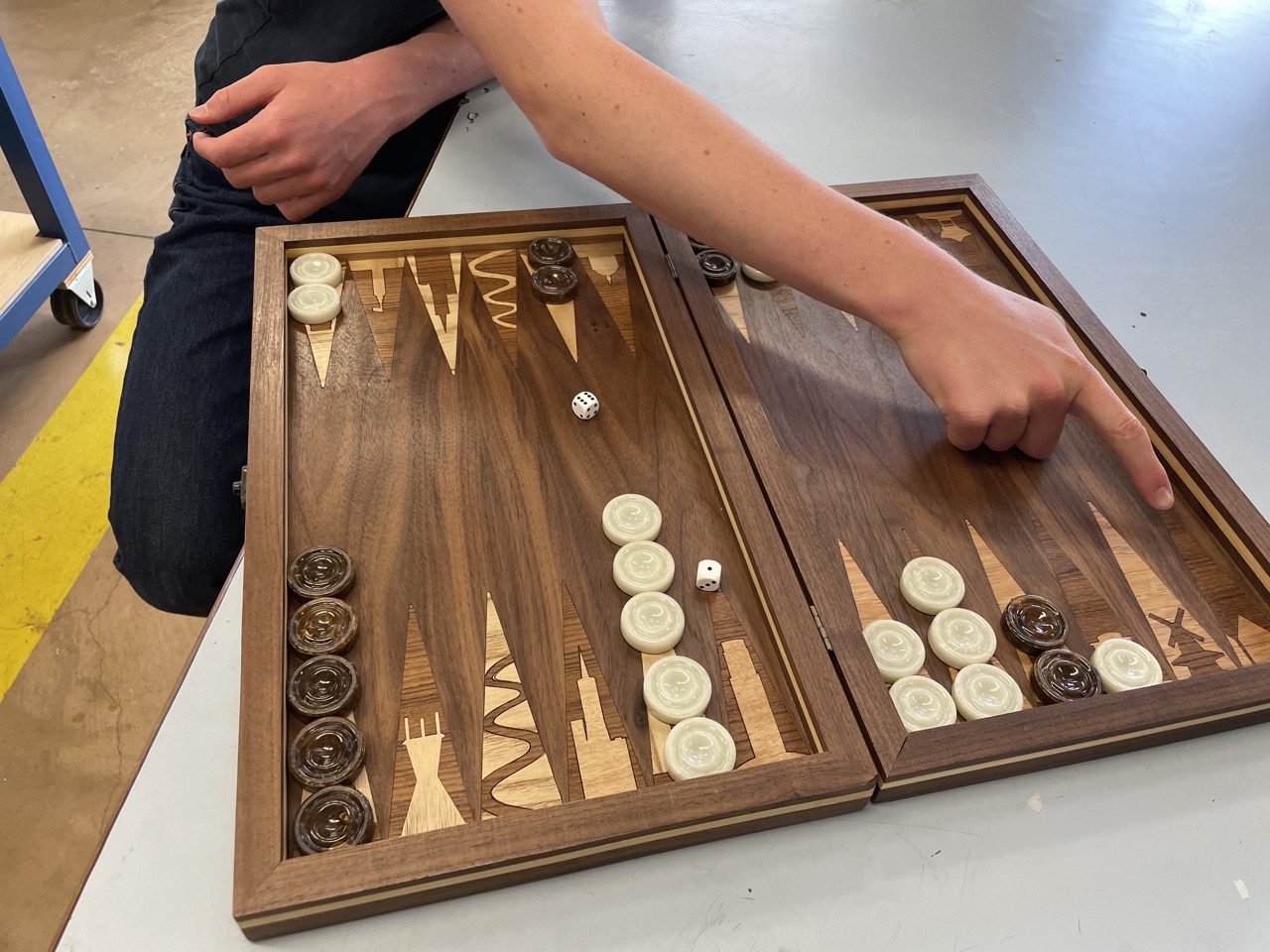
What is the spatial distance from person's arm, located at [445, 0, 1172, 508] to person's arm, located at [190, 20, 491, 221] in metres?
0.31

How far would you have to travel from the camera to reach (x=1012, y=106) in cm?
178

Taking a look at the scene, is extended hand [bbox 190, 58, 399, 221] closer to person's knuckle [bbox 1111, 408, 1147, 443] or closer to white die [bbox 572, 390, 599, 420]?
white die [bbox 572, 390, 599, 420]

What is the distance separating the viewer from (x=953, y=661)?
0.93 m

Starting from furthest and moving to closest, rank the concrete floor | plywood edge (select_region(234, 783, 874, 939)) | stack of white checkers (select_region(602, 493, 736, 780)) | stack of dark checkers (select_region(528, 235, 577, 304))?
1. the concrete floor
2. stack of dark checkers (select_region(528, 235, 577, 304))
3. stack of white checkers (select_region(602, 493, 736, 780))
4. plywood edge (select_region(234, 783, 874, 939))

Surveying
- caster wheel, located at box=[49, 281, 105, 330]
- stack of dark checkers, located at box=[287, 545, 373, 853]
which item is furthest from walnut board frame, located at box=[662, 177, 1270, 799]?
caster wheel, located at box=[49, 281, 105, 330]

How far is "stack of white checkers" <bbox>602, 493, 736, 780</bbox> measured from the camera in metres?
0.83

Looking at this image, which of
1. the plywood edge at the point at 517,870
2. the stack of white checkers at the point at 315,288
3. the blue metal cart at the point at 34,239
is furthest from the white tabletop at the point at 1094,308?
the blue metal cart at the point at 34,239

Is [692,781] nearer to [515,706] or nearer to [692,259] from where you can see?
[515,706]

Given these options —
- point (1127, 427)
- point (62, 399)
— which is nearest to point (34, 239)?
point (62, 399)

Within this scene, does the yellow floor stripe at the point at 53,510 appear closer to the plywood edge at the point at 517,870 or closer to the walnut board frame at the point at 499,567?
the walnut board frame at the point at 499,567

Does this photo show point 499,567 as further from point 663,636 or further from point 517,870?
point 517,870

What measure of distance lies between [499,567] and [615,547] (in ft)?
0.41

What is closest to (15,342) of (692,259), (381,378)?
→ (381,378)

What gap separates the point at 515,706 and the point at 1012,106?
153cm
